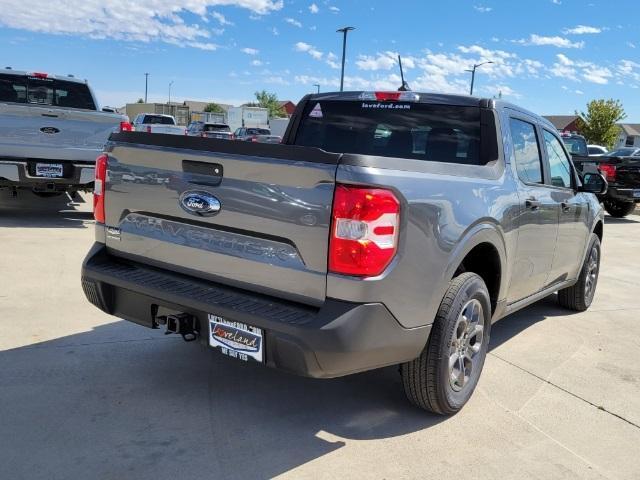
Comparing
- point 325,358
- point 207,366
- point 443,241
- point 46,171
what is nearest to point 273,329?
point 325,358

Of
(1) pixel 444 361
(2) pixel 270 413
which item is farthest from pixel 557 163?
(2) pixel 270 413

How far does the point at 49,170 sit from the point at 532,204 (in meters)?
6.60

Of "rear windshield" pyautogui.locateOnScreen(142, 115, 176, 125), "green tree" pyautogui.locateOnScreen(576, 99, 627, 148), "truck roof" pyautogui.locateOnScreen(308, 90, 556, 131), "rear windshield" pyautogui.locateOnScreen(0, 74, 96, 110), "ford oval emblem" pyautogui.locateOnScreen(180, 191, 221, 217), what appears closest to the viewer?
"ford oval emblem" pyautogui.locateOnScreen(180, 191, 221, 217)

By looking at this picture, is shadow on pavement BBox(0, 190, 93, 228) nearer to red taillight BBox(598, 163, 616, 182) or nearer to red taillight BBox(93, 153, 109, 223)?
red taillight BBox(93, 153, 109, 223)

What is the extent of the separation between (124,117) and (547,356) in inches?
256

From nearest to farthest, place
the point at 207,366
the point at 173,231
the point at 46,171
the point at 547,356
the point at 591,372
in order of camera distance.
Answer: the point at 173,231 < the point at 207,366 < the point at 591,372 < the point at 547,356 < the point at 46,171

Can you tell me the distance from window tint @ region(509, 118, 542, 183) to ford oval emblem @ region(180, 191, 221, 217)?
6.86 feet

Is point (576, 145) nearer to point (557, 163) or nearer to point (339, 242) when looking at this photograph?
point (557, 163)

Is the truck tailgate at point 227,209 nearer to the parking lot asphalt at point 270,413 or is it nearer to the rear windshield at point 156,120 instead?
the parking lot asphalt at point 270,413

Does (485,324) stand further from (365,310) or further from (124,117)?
(124,117)

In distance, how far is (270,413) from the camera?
3.35 metres

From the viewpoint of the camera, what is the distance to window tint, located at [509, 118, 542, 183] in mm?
4047

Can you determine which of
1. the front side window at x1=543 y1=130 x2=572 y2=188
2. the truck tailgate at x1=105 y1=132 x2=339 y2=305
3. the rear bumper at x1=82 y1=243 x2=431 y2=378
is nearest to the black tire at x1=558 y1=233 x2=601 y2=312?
the front side window at x1=543 y1=130 x2=572 y2=188

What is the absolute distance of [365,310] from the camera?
264 centimetres
